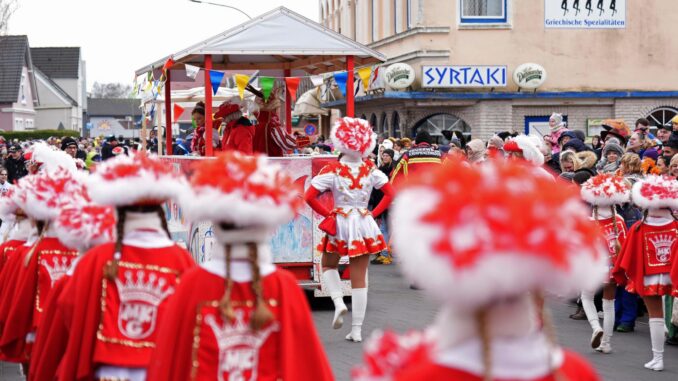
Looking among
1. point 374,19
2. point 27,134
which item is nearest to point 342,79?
point 374,19

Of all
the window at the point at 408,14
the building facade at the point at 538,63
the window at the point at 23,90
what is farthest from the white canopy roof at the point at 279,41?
the window at the point at 23,90

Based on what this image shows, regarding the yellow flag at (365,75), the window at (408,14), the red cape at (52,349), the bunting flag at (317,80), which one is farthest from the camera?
the window at (408,14)

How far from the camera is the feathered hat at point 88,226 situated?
251 inches

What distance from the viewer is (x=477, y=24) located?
2997cm

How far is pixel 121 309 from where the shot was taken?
19.0 feet

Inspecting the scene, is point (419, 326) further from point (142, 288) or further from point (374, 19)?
point (374, 19)

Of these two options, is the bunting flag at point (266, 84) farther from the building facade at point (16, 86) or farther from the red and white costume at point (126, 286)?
the building facade at point (16, 86)

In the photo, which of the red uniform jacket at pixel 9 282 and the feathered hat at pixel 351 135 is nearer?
the red uniform jacket at pixel 9 282

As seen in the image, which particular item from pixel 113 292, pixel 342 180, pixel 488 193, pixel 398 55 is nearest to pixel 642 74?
pixel 398 55

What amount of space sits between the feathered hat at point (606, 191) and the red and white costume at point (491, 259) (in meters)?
6.81

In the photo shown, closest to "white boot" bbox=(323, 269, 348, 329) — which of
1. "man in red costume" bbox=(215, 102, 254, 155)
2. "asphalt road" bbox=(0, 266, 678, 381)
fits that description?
"asphalt road" bbox=(0, 266, 678, 381)

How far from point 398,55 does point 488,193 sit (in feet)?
96.1

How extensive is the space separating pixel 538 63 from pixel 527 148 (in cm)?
2070

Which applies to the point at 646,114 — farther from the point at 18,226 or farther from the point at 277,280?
the point at 277,280
